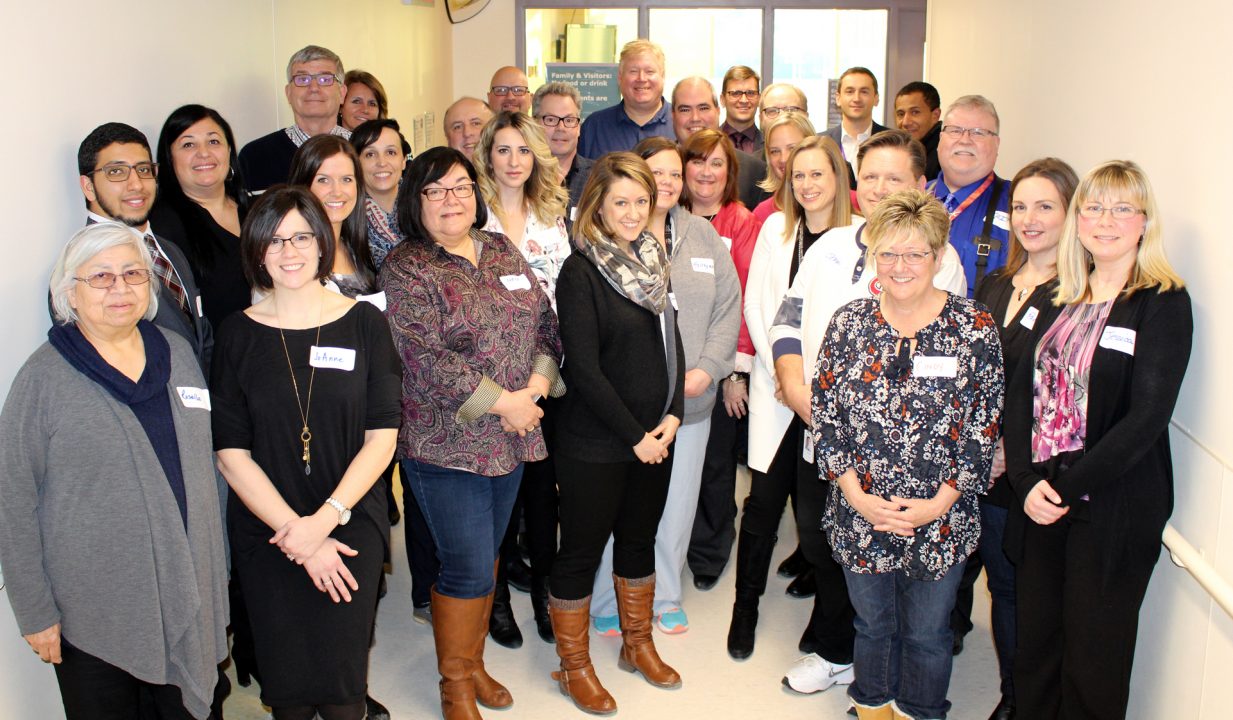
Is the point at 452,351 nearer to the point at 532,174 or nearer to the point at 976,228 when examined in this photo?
the point at 532,174

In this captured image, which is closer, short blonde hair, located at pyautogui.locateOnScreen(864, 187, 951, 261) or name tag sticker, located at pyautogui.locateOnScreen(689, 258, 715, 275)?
short blonde hair, located at pyautogui.locateOnScreen(864, 187, 951, 261)

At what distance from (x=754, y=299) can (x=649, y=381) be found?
644 millimetres

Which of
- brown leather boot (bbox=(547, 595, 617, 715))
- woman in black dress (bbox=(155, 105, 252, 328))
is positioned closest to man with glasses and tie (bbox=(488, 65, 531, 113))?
woman in black dress (bbox=(155, 105, 252, 328))

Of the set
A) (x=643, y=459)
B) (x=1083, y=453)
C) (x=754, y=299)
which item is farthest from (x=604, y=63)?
(x=1083, y=453)

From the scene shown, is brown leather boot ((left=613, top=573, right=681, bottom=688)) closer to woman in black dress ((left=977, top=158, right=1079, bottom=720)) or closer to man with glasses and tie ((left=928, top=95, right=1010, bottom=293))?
woman in black dress ((left=977, top=158, right=1079, bottom=720))

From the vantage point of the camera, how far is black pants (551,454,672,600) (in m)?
3.11

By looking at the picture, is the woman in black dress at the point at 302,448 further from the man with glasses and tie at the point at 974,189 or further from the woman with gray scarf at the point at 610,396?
the man with glasses and tie at the point at 974,189

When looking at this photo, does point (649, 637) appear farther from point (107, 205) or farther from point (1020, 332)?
point (107, 205)

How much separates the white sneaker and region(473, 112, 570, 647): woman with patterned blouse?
0.93 metres

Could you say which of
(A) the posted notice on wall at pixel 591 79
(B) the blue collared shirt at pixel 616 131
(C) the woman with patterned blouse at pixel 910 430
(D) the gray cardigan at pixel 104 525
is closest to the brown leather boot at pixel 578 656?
(C) the woman with patterned blouse at pixel 910 430

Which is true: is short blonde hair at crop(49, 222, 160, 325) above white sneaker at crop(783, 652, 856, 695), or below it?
above

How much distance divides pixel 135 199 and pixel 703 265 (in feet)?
5.70

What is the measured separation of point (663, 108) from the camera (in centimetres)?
523

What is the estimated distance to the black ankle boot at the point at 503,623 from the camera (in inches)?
144
